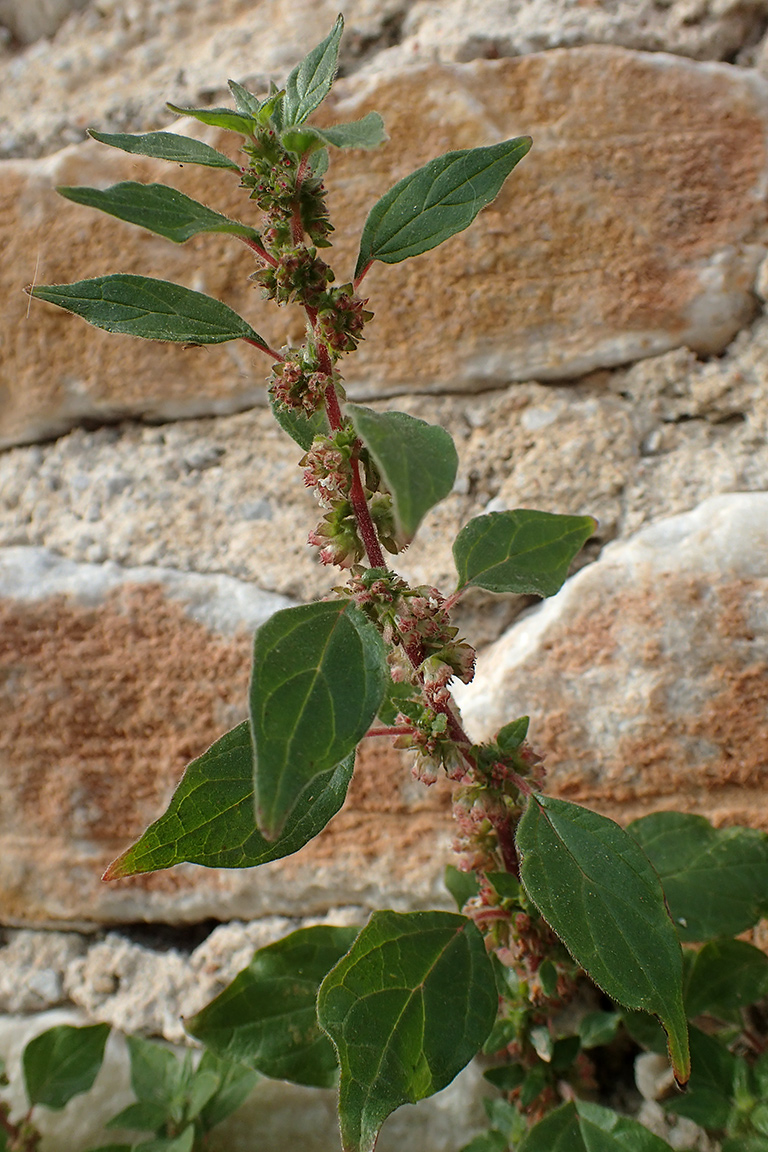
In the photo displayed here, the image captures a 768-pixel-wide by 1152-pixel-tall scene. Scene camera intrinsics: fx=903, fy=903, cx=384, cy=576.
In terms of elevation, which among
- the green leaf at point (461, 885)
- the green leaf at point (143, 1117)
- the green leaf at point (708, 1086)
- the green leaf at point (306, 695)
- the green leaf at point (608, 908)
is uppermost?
the green leaf at point (306, 695)

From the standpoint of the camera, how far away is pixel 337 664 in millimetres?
643

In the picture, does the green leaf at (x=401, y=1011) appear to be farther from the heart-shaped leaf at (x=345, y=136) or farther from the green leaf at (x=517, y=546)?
the heart-shaped leaf at (x=345, y=136)

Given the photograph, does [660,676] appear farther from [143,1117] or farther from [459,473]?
[143,1117]

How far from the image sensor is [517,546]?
33.4 inches

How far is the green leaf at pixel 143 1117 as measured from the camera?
108 centimetres

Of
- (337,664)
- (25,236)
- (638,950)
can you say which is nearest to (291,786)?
(337,664)

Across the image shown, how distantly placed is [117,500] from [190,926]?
24.8 inches

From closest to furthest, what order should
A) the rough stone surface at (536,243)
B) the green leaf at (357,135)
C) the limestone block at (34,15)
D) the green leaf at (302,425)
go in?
1. the green leaf at (357,135)
2. the green leaf at (302,425)
3. the rough stone surface at (536,243)
4. the limestone block at (34,15)

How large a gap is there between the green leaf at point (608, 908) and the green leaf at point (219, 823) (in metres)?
0.18

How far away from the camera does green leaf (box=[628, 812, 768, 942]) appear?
3.18ft

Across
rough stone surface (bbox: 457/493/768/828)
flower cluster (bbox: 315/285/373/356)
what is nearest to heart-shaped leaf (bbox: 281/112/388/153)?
flower cluster (bbox: 315/285/373/356)

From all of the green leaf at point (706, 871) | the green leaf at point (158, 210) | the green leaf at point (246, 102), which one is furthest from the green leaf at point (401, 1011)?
the green leaf at point (246, 102)

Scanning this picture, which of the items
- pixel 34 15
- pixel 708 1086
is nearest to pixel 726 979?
pixel 708 1086

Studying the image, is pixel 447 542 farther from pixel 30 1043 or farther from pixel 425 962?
pixel 30 1043
